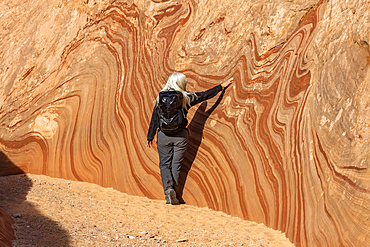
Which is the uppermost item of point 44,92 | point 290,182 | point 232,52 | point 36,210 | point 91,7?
point 91,7

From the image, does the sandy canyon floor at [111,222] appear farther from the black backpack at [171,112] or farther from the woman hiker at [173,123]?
the black backpack at [171,112]

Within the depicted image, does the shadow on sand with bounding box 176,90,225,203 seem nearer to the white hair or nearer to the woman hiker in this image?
the woman hiker

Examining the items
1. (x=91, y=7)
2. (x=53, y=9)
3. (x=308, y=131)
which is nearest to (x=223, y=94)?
(x=308, y=131)

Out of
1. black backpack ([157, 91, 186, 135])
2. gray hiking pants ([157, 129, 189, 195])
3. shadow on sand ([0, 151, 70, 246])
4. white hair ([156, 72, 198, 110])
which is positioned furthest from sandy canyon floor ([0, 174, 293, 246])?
white hair ([156, 72, 198, 110])

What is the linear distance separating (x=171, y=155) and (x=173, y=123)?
54cm

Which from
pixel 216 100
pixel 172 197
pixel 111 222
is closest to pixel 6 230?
pixel 111 222

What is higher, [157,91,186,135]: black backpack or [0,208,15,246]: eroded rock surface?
[157,91,186,135]: black backpack

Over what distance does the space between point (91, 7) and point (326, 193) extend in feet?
18.2

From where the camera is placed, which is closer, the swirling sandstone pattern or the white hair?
the swirling sandstone pattern

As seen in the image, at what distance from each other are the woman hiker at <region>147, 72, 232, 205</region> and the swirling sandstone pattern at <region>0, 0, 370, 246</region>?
0.86 ft

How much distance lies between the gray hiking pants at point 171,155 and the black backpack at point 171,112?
0.13m

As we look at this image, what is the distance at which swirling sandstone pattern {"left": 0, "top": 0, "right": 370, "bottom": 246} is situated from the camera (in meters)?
3.36

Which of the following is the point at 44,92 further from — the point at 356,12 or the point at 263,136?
the point at 356,12

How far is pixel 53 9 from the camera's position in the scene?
24.2ft
